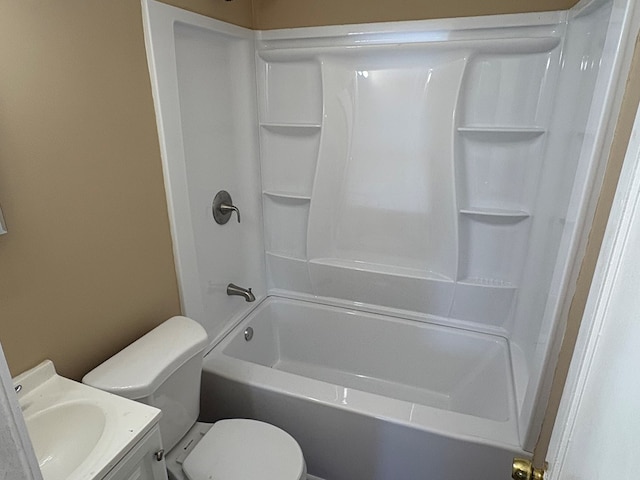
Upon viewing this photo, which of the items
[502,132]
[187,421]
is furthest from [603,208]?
[187,421]

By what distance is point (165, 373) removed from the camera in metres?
1.29

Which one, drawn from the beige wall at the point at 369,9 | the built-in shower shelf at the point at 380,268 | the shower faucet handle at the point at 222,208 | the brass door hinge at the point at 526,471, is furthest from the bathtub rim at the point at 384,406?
the beige wall at the point at 369,9

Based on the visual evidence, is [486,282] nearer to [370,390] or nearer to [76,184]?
[370,390]

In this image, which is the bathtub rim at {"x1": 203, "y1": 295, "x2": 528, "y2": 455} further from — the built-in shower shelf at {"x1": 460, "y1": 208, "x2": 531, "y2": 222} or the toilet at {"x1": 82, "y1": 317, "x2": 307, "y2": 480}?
the built-in shower shelf at {"x1": 460, "y1": 208, "x2": 531, "y2": 222}

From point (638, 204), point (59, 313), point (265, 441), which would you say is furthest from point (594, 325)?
point (59, 313)

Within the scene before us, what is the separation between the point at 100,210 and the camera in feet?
4.34

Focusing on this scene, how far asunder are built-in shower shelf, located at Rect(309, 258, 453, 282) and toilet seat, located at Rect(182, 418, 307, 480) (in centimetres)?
97

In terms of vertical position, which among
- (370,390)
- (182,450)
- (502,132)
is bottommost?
(370,390)

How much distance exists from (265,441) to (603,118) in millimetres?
1409

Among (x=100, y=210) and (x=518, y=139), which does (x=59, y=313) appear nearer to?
(x=100, y=210)

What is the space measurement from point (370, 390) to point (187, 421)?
106 cm

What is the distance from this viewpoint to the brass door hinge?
0.70m

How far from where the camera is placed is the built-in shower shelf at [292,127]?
210cm

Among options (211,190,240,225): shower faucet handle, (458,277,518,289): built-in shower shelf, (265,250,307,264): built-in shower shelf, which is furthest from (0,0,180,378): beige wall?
(458,277,518,289): built-in shower shelf
